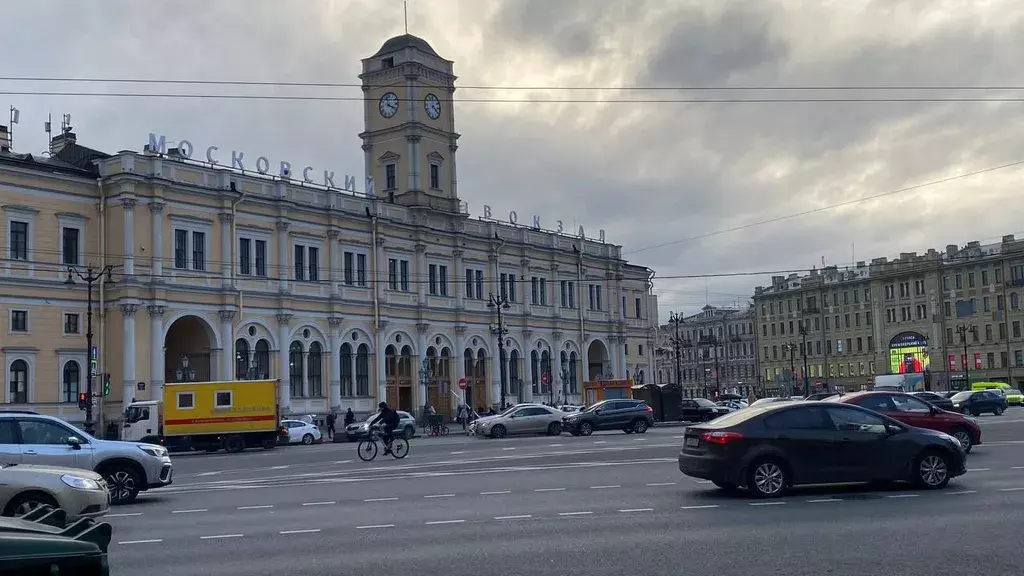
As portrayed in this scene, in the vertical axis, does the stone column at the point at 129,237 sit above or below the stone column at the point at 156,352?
above

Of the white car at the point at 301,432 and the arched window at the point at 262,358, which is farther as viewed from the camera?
the arched window at the point at 262,358

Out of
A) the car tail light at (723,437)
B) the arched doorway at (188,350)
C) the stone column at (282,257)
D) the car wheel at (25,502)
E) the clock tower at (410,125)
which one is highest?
the clock tower at (410,125)

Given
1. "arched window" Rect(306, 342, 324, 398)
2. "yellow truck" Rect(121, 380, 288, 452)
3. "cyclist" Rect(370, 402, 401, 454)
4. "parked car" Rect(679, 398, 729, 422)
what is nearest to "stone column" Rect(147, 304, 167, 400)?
"yellow truck" Rect(121, 380, 288, 452)

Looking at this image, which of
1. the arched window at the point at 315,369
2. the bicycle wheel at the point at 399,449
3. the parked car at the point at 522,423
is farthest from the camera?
the arched window at the point at 315,369

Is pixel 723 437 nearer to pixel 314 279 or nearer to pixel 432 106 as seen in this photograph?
pixel 314 279

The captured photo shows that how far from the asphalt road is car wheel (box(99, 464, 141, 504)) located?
1.72 ft

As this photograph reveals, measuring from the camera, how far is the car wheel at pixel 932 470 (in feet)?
54.7

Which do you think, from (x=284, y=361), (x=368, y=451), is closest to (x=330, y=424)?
(x=284, y=361)

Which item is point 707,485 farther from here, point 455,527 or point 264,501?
point 264,501

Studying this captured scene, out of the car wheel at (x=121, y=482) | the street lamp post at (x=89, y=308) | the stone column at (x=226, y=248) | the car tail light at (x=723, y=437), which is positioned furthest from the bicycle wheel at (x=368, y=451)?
the stone column at (x=226, y=248)

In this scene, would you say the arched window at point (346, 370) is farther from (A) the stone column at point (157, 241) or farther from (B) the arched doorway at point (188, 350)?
(A) the stone column at point (157, 241)

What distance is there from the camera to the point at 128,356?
52344 millimetres

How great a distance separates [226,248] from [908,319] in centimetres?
7983

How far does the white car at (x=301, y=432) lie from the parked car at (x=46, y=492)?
38.0 metres
